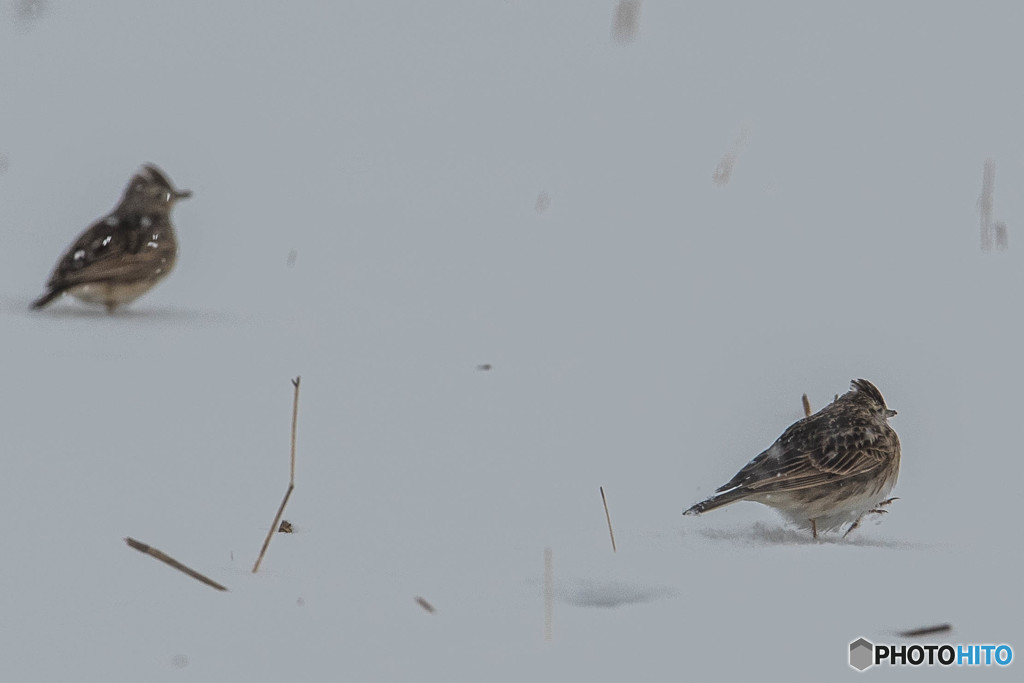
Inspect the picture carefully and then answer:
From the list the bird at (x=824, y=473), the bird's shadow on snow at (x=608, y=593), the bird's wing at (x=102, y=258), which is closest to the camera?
the bird's shadow on snow at (x=608, y=593)

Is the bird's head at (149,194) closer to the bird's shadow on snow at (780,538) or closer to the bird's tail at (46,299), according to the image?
the bird's tail at (46,299)

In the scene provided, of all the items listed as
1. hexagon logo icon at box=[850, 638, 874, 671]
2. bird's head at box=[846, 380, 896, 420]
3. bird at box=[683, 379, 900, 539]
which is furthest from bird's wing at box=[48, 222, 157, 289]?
hexagon logo icon at box=[850, 638, 874, 671]

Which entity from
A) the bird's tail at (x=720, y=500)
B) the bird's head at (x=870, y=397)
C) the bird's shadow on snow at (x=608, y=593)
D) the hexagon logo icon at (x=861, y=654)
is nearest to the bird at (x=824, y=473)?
the bird's tail at (x=720, y=500)

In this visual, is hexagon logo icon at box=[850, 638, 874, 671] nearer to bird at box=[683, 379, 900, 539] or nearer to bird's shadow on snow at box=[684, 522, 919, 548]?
bird's shadow on snow at box=[684, 522, 919, 548]

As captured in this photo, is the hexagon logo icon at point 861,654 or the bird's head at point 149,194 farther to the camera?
the bird's head at point 149,194

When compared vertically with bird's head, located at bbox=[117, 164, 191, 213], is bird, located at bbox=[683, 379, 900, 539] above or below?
below
